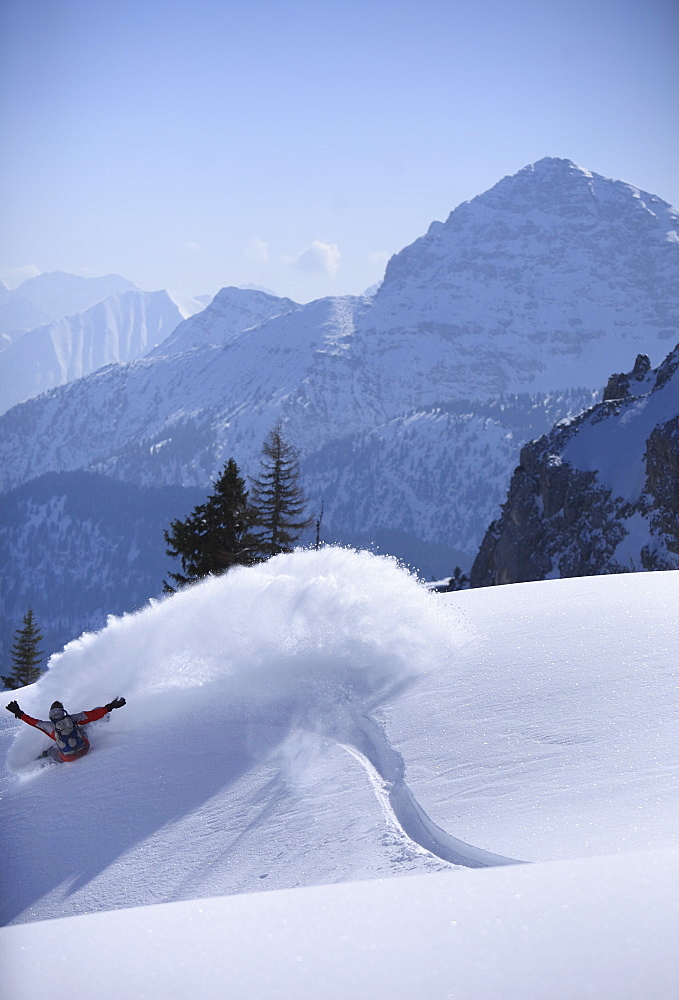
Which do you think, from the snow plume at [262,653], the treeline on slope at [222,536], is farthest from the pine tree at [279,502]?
the snow plume at [262,653]

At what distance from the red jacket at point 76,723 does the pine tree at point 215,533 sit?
65.3 feet

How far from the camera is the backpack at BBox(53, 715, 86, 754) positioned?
8531 millimetres

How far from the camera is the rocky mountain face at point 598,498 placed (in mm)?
49781

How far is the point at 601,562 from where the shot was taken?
50.3 metres

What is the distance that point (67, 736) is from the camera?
859cm

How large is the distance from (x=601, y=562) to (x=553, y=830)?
4755 centimetres

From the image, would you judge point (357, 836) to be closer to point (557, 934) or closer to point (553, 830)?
point (553, 830)

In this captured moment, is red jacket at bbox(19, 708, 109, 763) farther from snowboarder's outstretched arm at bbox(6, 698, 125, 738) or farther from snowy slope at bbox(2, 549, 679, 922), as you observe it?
snowy slope at bbox(2, 549, 679, 922)

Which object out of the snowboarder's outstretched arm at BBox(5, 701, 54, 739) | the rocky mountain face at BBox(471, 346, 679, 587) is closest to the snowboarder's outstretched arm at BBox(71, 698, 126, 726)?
the snowboarder's outstretched arm at BBox(5, 701, 54, 739)

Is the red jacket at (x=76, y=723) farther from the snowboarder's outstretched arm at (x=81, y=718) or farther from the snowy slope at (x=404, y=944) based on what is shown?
the snowy slope at (x=404, y=944)

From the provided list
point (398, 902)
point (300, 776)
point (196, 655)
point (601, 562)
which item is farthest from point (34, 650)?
point (398, 902)

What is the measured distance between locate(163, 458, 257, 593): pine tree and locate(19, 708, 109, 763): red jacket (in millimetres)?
19914

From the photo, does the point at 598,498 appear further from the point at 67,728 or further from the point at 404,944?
the point at 404,944

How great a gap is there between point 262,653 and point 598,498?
48.1 m
